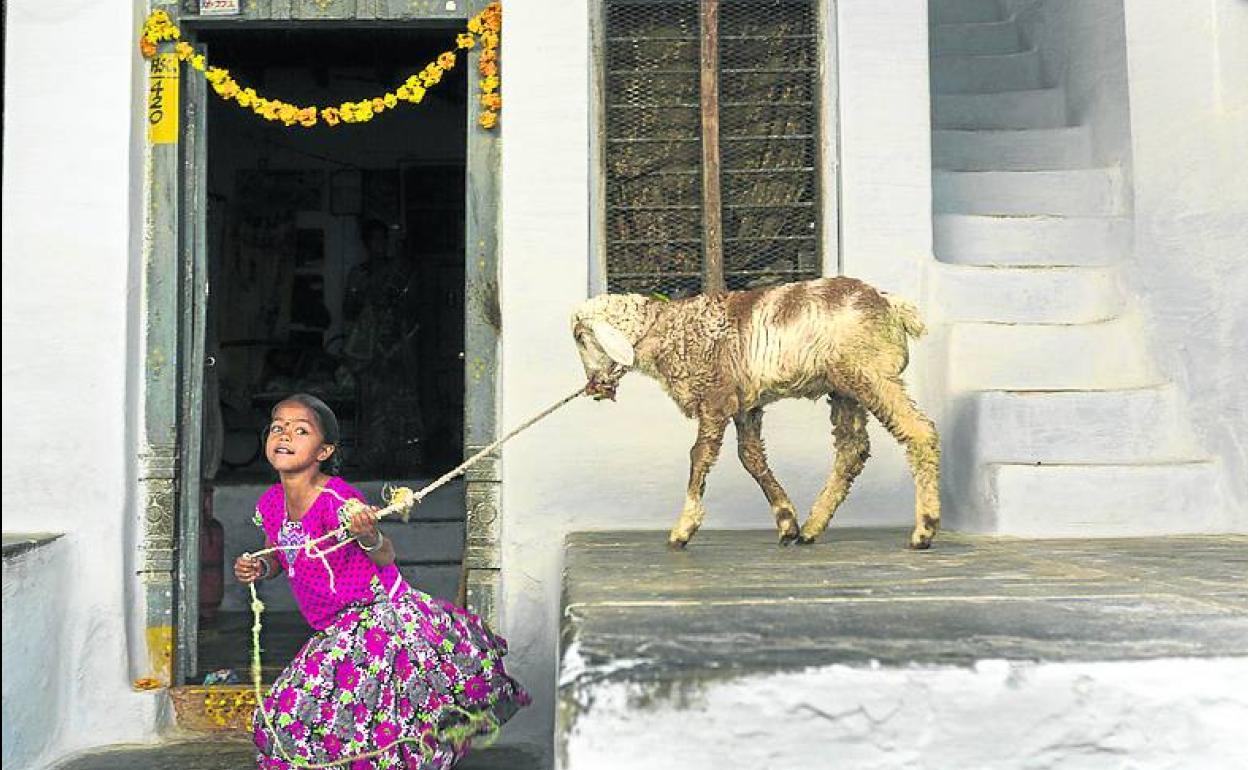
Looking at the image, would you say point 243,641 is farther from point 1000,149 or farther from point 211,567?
point 1000,149

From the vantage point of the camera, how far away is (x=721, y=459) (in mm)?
4590

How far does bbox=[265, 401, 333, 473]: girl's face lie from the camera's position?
11.4 ft

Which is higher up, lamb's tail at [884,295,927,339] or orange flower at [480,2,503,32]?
orange flower at [480,2,503,32]

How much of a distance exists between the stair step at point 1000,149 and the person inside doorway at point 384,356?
5143 mm

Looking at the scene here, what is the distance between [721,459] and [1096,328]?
1599 mm

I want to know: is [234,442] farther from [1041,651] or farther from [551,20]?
[1041,651]

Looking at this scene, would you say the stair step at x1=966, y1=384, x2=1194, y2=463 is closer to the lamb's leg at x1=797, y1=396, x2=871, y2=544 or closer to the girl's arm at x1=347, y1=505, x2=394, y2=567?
the lamb's leg at x1=797, y1=396, x2=871, y2=544

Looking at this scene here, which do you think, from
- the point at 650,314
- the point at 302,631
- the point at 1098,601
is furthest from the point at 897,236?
the point at 302,631

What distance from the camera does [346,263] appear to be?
32.7 feet

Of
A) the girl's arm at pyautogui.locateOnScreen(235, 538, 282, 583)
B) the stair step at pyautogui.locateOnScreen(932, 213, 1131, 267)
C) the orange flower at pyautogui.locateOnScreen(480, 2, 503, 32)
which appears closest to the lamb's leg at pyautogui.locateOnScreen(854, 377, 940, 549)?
the stair step at pyautogui.locateOnScreen(932, 213, 1131, 267)

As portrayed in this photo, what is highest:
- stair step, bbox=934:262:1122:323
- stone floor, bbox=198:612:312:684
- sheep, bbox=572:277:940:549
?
stair step, bbox=934:262:1122:323

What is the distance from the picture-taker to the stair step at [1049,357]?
4531 millimetres

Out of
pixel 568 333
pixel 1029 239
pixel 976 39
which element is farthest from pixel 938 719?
pixel 976 39

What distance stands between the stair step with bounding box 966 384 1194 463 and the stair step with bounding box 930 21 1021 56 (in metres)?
2.64
